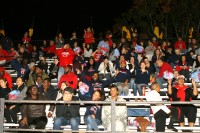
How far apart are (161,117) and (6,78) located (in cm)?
572

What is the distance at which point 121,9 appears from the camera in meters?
A: 47.6

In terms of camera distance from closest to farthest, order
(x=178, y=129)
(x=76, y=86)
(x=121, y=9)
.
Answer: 1. (x=178, y=129)
2. (x=76, y=86)
3. (x=121, y=9)

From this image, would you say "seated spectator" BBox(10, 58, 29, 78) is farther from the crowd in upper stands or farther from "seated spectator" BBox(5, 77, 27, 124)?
"seated spectator" BBox(5, 77, 27, 124)

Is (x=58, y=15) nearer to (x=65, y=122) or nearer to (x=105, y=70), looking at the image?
(x=105, y=70)

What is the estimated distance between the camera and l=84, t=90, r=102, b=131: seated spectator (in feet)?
29.8

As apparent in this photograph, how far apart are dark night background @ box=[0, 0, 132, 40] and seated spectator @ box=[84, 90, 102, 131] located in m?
37.4

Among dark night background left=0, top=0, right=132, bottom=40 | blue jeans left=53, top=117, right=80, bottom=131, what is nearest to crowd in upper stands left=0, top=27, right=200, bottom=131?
blue jeans left=53, top=117, right=80, bottom=131

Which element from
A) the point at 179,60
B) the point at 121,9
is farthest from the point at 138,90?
the point at 121,9

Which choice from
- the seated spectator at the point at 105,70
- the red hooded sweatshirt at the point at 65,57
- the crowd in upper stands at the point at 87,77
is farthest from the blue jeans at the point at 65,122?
the red hooded sweatshirt at the point at 65,57

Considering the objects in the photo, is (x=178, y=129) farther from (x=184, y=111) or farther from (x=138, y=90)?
(x=138, y=90)

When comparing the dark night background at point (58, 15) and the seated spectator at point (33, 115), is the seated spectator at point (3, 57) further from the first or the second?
the dark night background at point (58, 15)

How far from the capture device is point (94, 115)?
930 centimetres

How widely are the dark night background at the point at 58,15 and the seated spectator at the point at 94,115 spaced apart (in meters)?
37.4

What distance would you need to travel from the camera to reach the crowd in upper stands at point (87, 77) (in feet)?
30.1
